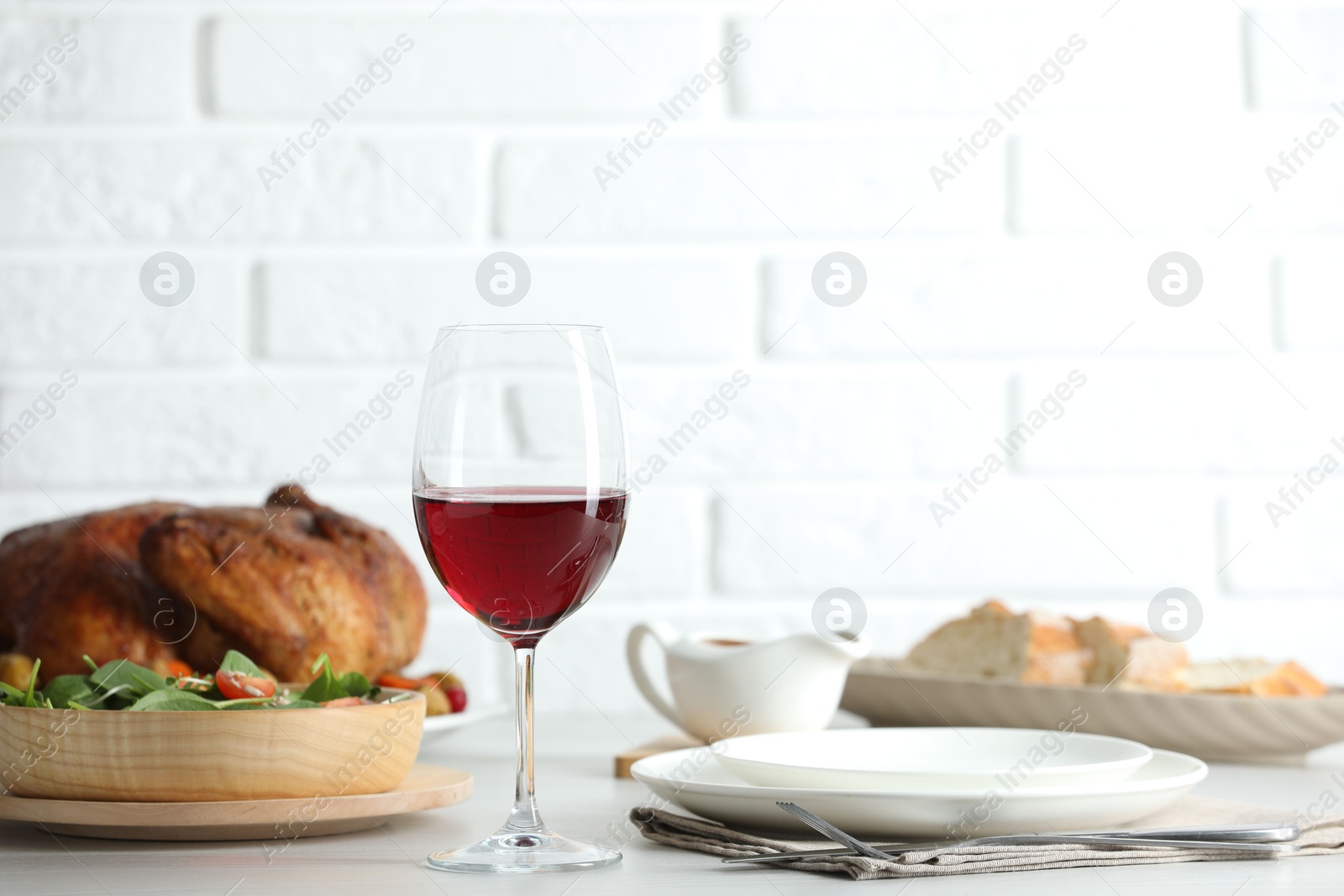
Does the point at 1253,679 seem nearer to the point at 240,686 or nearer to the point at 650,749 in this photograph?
the point at 650,749

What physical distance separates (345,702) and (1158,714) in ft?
2.22

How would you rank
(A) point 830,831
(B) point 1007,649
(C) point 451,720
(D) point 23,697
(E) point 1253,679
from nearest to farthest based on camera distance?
(A) point 830,831
(D) point 23,697
(C) point 451,720
(E) point 1253,679
(B) point 1007,649

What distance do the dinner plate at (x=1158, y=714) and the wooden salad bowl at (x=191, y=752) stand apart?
61cm

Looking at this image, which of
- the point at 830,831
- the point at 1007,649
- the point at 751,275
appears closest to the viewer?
the point at 830,831

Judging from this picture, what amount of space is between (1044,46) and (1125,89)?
14 cm

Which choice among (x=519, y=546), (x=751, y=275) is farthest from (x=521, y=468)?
(x=751, y=275)

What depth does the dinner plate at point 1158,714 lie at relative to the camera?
3.61ft

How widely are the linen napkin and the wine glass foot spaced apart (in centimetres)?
5

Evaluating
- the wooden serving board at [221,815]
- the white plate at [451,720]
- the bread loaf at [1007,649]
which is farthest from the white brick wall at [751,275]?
the wooden serving board at [221,815]

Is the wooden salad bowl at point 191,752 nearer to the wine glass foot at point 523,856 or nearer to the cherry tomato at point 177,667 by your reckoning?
the wine glass foot at point 523,856

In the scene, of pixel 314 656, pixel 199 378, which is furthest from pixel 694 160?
pixel 314 656

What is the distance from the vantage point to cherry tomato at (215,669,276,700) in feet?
2.66

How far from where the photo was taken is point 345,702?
79 centimetres

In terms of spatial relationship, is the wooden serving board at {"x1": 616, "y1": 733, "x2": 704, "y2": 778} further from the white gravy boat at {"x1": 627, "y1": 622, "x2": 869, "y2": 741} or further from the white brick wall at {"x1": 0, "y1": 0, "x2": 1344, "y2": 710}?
the white brick wall at {"x1": 0, "y1": 0, "x2": 1344, "y2": 710}
